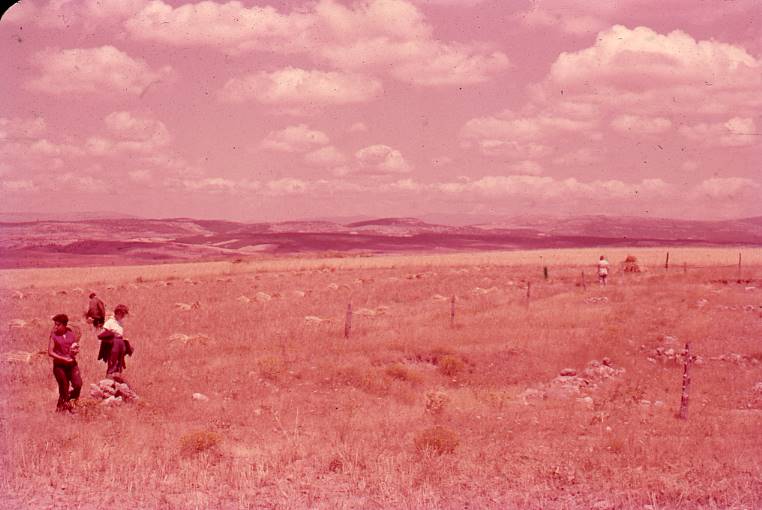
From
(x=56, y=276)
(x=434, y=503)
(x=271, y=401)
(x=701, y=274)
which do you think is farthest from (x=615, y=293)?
(x=56, y=276)


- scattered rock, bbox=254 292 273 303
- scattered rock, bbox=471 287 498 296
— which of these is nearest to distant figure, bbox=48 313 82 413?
scattered rock, bbox=254 292 273 303

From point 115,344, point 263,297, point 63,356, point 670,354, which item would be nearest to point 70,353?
point 63,356

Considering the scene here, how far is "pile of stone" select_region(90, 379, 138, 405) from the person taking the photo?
1280 centimetres

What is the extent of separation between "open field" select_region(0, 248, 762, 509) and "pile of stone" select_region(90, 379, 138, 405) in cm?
31

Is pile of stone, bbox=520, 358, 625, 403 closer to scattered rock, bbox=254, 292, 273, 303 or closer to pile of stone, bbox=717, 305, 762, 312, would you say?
pile of stone, bbox=717, 305, 762, 312

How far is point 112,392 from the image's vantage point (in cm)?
1305

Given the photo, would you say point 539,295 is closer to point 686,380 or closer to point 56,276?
point 686,380

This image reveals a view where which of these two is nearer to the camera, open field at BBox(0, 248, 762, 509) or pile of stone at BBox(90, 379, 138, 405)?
open field at BBox(0, 248, 762, 509)

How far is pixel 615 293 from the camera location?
3186 cm

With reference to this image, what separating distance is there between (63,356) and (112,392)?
1.86 meters

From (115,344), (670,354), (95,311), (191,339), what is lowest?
(191,339)

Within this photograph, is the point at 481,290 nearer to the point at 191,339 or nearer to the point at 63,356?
the point at 191,339

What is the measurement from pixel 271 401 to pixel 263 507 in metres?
5.61

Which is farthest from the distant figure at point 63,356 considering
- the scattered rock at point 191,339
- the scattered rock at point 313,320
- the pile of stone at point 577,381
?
the scattered rock at point 313,320
